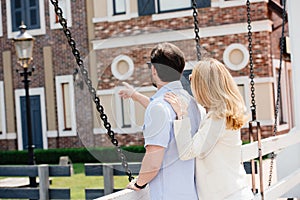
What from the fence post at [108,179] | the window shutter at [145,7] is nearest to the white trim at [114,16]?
→ the window shutter at [145,7]

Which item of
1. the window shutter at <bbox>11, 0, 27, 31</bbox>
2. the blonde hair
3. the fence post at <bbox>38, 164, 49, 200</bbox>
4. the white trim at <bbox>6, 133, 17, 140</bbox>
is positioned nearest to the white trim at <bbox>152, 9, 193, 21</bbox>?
the window shutter at <bbox>11, 0, 27, 31</bbox>

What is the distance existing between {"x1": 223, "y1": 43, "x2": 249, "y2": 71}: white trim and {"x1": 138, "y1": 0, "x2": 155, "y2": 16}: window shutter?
1.73 m

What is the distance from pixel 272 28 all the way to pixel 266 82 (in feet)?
A: 4.05

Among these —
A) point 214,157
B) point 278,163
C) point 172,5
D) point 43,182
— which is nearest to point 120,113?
point 214,157

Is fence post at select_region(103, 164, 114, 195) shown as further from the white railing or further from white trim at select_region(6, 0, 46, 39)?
white trim at select_region(6, 0, 46, 39)

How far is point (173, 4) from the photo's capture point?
1159cm

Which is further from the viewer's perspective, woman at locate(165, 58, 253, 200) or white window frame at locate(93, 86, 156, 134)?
white window frame at locate(93, 86, 156, 134)

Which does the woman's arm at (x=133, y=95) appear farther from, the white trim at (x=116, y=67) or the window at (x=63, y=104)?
the window at (x=63, y=104)

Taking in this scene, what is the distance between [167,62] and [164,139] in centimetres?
28

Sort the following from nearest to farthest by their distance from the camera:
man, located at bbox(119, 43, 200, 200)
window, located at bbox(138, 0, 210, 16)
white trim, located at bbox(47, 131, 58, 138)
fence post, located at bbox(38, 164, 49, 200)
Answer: man, located at bbox(119, 43, 200, 200) → fence post, located at bbox(38, 164, 49, 200) → window, located at bbox(138, 0, 210, 16) → white trim, located at bbox(47, 131, 58, 138)

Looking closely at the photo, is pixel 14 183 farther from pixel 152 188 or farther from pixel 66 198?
pixel 152 188

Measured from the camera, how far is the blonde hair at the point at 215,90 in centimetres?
238

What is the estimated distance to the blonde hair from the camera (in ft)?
7.80

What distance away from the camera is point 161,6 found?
1214 cm
